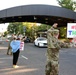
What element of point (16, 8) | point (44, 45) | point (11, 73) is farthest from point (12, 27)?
point (11, 73)

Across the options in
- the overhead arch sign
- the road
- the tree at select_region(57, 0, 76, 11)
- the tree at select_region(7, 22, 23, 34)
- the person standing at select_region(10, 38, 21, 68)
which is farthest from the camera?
the tree at select_region(7, 22, 23, 34)

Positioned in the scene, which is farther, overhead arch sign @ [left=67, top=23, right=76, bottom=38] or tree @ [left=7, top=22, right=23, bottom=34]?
tree @ [left=7, top=22, right=23, bottom=34]

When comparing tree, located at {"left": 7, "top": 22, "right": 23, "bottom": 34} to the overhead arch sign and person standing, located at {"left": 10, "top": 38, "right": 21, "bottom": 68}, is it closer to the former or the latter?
person standing, located at {"left": 10, "top": 38, "right": 21, "bottom": 68}

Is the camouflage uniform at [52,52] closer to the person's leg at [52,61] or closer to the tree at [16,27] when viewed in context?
the person's leg at [52,61]

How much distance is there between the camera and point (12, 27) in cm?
13975

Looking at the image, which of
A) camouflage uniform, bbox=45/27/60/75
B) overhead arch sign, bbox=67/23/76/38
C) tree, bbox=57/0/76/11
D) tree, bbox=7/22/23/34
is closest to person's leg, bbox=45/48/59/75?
A: camouflage uniform, bbox=45/27/60/75

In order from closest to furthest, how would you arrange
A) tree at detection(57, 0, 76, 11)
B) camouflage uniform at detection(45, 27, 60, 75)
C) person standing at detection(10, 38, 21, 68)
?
camouflage uniform at detection(45, 27, 60, 75) < person standing at detection(10, 38, 21, 68) < tree at detection(57, 0, 76, 11)

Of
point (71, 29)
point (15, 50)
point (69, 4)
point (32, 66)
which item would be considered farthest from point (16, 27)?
point (71, 29)

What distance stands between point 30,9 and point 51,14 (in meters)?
3.40

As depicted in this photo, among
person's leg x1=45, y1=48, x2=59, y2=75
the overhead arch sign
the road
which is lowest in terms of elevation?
the road

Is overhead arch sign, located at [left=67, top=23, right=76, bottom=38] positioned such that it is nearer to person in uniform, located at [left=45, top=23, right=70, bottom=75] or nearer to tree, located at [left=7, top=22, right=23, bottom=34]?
person in uniform, located at [left=45, top=23, right=70, bottom=75]

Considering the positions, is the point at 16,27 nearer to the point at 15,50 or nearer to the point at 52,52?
the point at 15,50

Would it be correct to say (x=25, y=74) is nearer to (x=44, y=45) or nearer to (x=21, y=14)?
(x=44, y=45)

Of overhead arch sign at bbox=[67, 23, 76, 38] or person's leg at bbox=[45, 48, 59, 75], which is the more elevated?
overhead arch sign at bbox=[67, 23, 76, 38]
